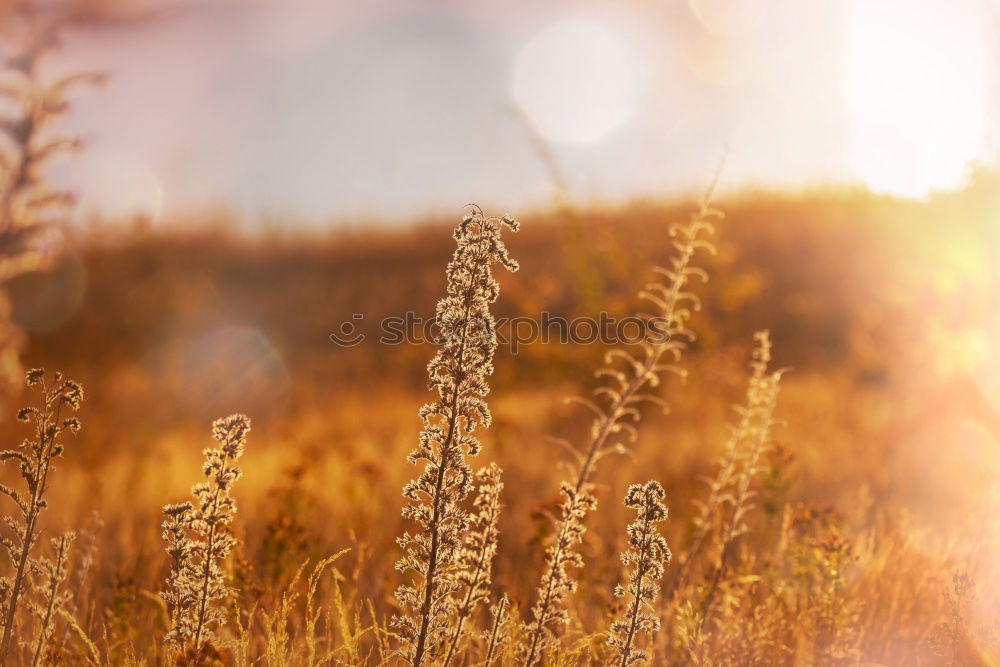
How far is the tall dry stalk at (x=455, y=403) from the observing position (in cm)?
229

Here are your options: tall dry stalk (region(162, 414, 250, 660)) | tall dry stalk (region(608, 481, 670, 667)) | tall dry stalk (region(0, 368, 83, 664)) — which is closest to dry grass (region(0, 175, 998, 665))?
tall dry stalk (region(608, 481, 670, 667))

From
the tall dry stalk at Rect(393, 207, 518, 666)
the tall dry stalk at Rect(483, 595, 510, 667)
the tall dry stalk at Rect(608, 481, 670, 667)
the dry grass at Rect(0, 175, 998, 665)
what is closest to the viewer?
the tall dry stalk at Rect(393, 207, 518, 666)

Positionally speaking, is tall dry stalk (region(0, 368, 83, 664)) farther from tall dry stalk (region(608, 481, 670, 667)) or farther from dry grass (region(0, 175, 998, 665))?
tall dry stalk (region(608, 481, 670, 667))

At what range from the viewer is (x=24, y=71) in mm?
4176

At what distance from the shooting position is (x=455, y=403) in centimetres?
232

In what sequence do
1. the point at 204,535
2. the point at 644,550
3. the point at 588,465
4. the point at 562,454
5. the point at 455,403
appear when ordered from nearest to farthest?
the point at 455,403 < the point at 644,550 < the point at 204,535 < the point at 588,465 < the point at 562,454

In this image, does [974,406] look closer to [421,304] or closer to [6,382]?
[6,382]

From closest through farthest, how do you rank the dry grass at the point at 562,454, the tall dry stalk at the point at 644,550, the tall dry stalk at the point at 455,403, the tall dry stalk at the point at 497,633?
the tall dry stalk at the point at 455,403 → the tall dry stalk at the point at 644,550 → the tall dry stalk at the point at 497,633 → the dry grass at the point at 562,454

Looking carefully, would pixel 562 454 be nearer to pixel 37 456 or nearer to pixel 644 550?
pixel 644 550

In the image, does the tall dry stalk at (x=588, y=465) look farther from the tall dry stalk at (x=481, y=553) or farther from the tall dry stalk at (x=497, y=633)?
the tall dry stalk at (x=481, y=553)

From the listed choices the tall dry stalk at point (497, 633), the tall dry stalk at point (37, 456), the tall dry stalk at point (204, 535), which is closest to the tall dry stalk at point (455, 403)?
the tall dry stalk at point (497, 633)

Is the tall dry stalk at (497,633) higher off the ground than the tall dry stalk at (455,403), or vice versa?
the tall dry stalk at (455,403)

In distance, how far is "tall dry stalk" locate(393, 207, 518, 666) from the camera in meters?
2.29

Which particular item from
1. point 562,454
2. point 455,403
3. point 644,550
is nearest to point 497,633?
point 644,550
